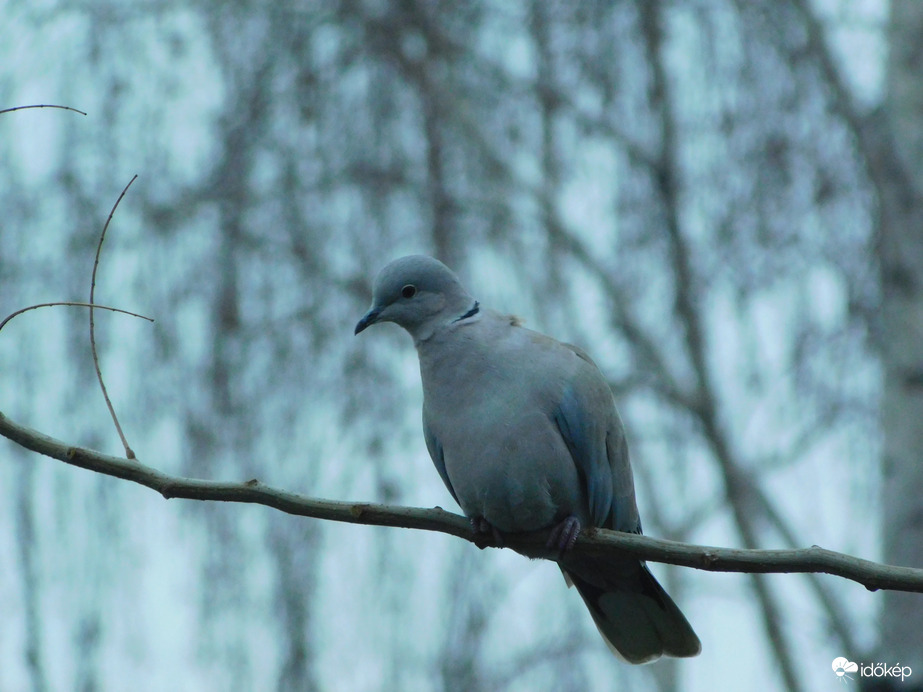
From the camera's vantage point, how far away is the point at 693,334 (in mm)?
4742

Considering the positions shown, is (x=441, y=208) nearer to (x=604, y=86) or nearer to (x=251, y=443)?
(x=604, y=86)

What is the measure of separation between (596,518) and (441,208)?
7.64 feet

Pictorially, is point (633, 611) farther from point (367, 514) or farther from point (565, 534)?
point (367, 514)

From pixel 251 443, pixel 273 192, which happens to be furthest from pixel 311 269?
pixel 251 443

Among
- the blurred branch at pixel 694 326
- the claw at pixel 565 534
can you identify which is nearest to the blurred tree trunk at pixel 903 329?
the blurred branch at pixel 694 326

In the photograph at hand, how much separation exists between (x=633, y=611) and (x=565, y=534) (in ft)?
1.59

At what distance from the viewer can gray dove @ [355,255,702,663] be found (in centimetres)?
257

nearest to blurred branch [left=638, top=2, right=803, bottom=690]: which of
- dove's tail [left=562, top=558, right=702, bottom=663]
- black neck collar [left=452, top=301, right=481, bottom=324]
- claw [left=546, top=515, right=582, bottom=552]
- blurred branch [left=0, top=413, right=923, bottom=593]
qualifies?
dove's tail [left=562, top=558, right=702, bottom=663]

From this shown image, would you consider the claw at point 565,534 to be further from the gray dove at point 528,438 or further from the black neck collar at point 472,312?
the black neck collar at point 472,312

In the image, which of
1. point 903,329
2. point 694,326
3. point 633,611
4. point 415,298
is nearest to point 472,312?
point 415,298

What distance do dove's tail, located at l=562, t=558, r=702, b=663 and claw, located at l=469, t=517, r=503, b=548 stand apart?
0.26 m

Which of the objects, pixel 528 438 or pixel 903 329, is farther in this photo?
pixel 903 329

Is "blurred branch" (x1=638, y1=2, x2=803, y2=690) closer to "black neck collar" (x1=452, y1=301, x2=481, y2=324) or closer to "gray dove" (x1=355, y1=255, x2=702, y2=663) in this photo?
"gray dove" (x1=355, y1=255, x2=702, y2=663)

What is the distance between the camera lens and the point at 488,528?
262cm
